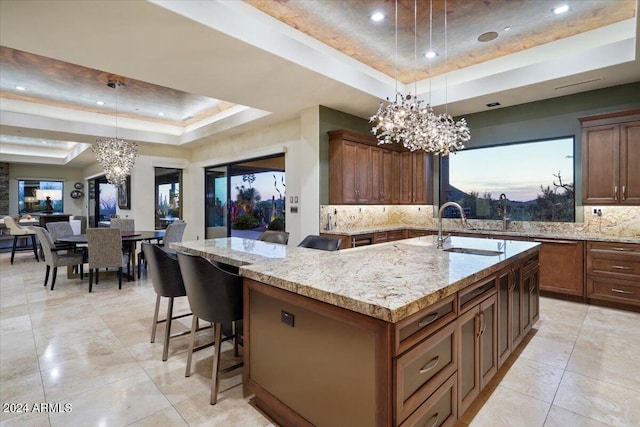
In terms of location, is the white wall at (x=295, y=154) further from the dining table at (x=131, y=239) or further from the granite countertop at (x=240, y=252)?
the dining table at (x=131, y=239)

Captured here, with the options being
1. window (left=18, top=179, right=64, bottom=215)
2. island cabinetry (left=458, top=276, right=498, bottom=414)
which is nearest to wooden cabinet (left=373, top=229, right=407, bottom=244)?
island cabinetry (left=458, top=276, right=498, bottom=414)

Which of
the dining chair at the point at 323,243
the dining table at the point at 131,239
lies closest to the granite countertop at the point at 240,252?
the dining chair at the point at 323,243

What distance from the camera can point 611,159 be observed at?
13.8ft

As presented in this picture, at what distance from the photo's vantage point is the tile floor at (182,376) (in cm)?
207

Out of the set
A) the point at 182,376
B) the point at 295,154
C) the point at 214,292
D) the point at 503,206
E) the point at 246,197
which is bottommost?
the point at 182,376

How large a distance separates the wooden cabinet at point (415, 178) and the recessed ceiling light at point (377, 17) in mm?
2937

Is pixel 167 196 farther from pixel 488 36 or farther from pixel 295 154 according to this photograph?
pixel 488 36

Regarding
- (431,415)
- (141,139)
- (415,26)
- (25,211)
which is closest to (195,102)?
(141,139)

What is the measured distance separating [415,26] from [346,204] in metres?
2.66

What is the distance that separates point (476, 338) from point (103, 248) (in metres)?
5.32

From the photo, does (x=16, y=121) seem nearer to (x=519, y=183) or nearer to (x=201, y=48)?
(x=201, y=48)

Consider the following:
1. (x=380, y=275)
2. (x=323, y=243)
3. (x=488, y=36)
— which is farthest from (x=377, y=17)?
(x=380, y=275)

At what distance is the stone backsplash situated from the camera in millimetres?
4422

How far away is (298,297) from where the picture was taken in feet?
5.60
